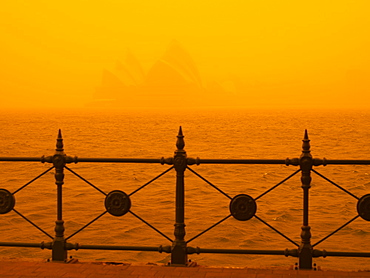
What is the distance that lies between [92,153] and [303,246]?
40.7 m

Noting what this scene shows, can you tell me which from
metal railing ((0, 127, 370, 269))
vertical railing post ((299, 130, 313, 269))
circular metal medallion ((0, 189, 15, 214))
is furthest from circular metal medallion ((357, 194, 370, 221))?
circular metal medallion ((0, 189, 15, 214))

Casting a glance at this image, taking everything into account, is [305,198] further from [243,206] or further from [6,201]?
[6,201]

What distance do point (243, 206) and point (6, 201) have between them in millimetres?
2593

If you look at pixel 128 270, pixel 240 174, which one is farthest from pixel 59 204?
pixel 240 174

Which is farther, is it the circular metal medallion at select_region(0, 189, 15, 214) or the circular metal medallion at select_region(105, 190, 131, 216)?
the circular metal medallion at select_region(0, 189, 15, 214)

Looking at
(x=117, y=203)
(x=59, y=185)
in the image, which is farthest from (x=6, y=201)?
(x=117, y=203)

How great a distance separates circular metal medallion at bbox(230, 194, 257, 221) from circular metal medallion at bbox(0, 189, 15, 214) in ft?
7.92

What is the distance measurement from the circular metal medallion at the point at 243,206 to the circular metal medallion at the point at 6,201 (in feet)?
7.92

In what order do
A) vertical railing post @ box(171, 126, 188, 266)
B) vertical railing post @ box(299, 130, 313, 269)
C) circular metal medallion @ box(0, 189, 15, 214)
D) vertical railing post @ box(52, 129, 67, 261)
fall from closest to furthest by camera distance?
1. vertical railing post @ box(299, 130, 313, 269)
2. vertical railing post @ box(171, 126, 188, 266)
3. vertical railing post @ box(52, 129, 67, 261)
4. circular metal medallion @ box(0, 189, 15, 214)

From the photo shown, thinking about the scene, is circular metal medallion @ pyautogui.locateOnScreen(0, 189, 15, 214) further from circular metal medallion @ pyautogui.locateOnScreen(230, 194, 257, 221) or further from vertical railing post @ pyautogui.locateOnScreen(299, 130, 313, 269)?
vertical railing post @ pyautogui.locateOnScreen(299, 130, 313, 269)

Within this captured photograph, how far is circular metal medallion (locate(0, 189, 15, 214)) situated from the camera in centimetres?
695

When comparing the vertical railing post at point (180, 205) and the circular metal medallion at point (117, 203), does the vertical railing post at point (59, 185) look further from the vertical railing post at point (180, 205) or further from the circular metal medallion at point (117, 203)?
the vertical railing post at point (180, 205)

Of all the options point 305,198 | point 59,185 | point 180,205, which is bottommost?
point 180,205

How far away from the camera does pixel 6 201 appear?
6957mm
